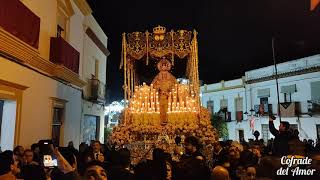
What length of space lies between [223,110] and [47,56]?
76.6 feet

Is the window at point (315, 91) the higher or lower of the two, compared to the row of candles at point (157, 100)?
higher

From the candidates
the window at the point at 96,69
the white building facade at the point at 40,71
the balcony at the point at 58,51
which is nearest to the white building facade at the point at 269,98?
the window at the point at 96,69

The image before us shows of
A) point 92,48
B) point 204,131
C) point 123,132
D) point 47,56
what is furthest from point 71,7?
point 204,131

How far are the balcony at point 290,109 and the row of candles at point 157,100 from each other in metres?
16.0

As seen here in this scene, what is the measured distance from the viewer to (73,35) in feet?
36.4

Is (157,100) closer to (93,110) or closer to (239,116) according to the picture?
(93,110)

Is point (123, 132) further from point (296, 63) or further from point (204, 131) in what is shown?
point (296, 63)

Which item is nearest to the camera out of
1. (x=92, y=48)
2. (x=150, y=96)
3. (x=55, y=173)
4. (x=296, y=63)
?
(x=55, y=173)

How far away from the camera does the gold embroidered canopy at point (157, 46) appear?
373 inches

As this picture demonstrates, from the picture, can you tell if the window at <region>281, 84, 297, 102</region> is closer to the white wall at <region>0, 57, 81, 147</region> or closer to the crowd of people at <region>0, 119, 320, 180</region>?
the white wall at <region>0, 57, 81, 147</region>

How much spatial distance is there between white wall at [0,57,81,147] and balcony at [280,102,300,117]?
18047mm

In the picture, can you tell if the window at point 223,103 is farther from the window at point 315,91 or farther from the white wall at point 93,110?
the white wall at point 93,110

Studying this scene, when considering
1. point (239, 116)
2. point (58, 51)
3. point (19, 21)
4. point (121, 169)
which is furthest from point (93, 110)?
point (239, 116)

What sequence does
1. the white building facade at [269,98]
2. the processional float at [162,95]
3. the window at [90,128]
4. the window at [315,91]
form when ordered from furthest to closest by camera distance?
1. the white building facade at [269,98]
2. the window at [315,91]
3. the window at [90,128]
4. the processional float at [162,95]
